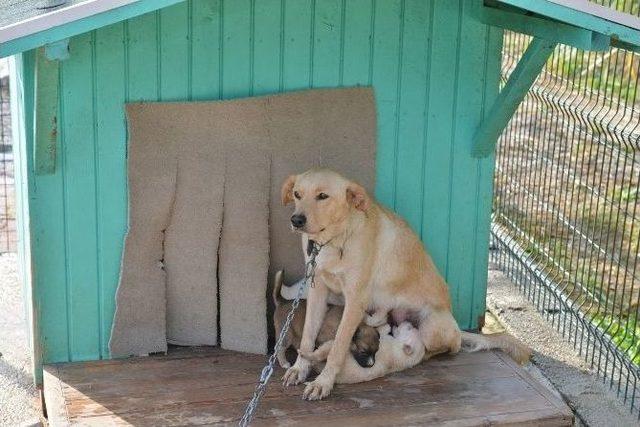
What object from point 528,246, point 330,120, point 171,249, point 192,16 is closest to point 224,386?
point 171,249

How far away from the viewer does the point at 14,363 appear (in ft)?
21.5

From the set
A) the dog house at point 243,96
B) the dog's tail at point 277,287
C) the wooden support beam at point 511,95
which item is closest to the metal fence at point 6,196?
the dog house at point 243,96

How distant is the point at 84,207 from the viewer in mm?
5969

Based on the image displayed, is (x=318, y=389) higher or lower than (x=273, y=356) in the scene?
lower

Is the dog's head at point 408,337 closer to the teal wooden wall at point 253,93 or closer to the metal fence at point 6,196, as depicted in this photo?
the teal wooden wall at point 253,93

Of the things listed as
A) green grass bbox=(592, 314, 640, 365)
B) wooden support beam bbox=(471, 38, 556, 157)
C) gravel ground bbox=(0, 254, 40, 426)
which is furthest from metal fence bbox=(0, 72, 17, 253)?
green grass bbox=(592, 314, 640, 365)

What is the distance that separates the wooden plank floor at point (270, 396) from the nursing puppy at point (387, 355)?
0.05 m

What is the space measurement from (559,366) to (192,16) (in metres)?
3.27

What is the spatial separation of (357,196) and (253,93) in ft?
3.27

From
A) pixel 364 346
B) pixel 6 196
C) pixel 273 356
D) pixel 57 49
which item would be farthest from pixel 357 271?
pixel 6 196

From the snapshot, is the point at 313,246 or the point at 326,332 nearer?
the point at 313,246

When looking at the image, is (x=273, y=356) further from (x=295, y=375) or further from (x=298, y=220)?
(x=298, y=220)

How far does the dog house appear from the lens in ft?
19.0

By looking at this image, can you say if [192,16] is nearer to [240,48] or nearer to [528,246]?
[240,48]
